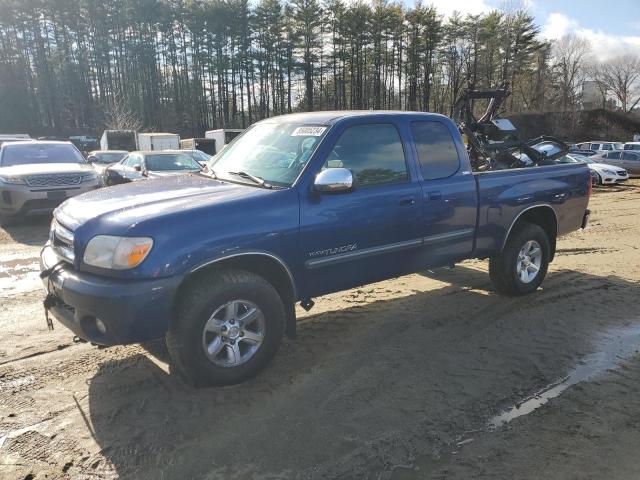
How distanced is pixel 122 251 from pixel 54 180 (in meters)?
7.63

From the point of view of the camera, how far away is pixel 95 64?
64438mm

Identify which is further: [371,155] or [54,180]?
[54,180]

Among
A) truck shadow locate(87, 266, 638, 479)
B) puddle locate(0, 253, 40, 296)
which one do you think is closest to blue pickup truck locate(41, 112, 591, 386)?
truck shadow locate(87, 266, 638, 479)

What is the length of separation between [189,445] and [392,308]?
290cm

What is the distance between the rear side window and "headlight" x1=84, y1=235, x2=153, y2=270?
2.60 meters

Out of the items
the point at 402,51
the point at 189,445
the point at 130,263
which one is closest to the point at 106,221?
the point at 130,263

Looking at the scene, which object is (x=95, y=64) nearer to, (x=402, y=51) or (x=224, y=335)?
(x=402, y=51)

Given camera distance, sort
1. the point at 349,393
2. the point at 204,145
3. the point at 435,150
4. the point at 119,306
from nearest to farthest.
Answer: the point at 119,306, the point at 349,393, the point at 435,150, the point at 204,145

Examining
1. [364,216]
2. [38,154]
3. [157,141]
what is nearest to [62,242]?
[364,216]

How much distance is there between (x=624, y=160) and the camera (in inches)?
979

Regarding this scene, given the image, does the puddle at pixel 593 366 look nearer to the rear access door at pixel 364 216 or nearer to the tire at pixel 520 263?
the tire at pixel 520 263

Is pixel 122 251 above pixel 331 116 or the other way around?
the other way around

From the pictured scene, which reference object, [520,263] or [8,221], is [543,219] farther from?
[8,221]

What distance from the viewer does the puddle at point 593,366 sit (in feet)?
11.3
